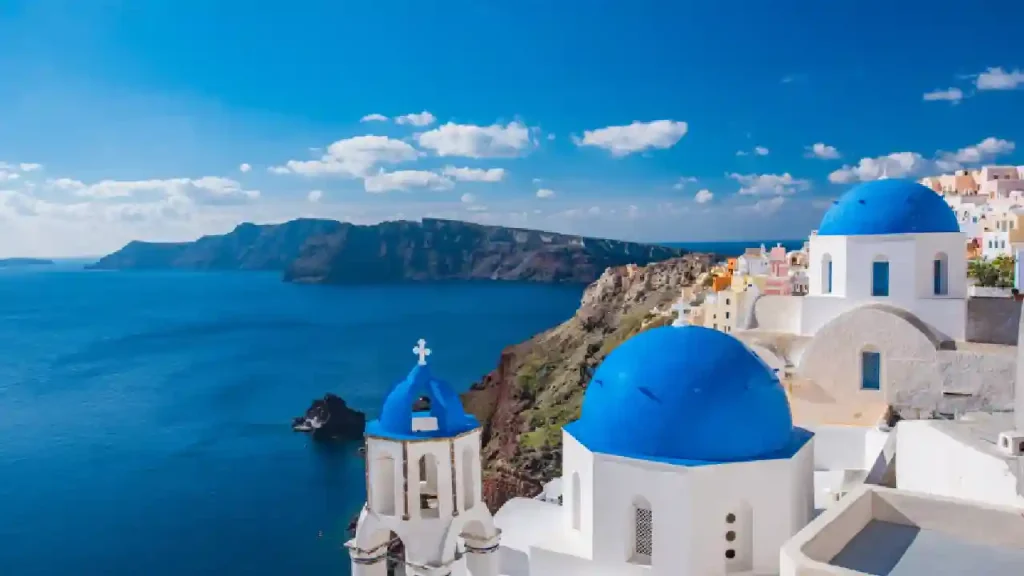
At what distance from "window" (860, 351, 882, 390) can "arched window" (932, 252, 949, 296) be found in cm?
155

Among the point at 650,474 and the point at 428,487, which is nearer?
the point at 650,474

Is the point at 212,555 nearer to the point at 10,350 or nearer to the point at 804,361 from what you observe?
the point at 804,361

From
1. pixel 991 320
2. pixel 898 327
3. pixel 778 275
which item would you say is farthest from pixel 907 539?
pixel 778 275

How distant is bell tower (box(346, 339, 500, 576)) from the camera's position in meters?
8.02

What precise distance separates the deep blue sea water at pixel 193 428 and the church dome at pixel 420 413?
2103 cm

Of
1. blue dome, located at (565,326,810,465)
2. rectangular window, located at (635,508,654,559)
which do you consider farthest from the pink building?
rectangular window, located at (635,508,654,559)

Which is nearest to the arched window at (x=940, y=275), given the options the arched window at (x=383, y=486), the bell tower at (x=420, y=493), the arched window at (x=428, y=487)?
the bell tower at (x=420, y=493)

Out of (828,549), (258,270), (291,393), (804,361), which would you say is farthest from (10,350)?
(258,270)

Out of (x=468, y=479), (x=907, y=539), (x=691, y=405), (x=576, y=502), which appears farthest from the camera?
(x=576, y=502)

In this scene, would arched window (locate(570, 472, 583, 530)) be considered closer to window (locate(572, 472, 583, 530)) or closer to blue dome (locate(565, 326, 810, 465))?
window (locate(572, 472, 583, 530))

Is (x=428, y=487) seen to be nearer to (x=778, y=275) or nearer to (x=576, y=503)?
(x=576, y=503)

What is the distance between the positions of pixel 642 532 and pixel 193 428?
3950cm

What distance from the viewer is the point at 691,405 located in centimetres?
799

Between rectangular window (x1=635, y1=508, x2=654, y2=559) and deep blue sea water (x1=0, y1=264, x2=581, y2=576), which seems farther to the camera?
deep blue sea water (x1=0, y1=264, x2=581, y2=576)
